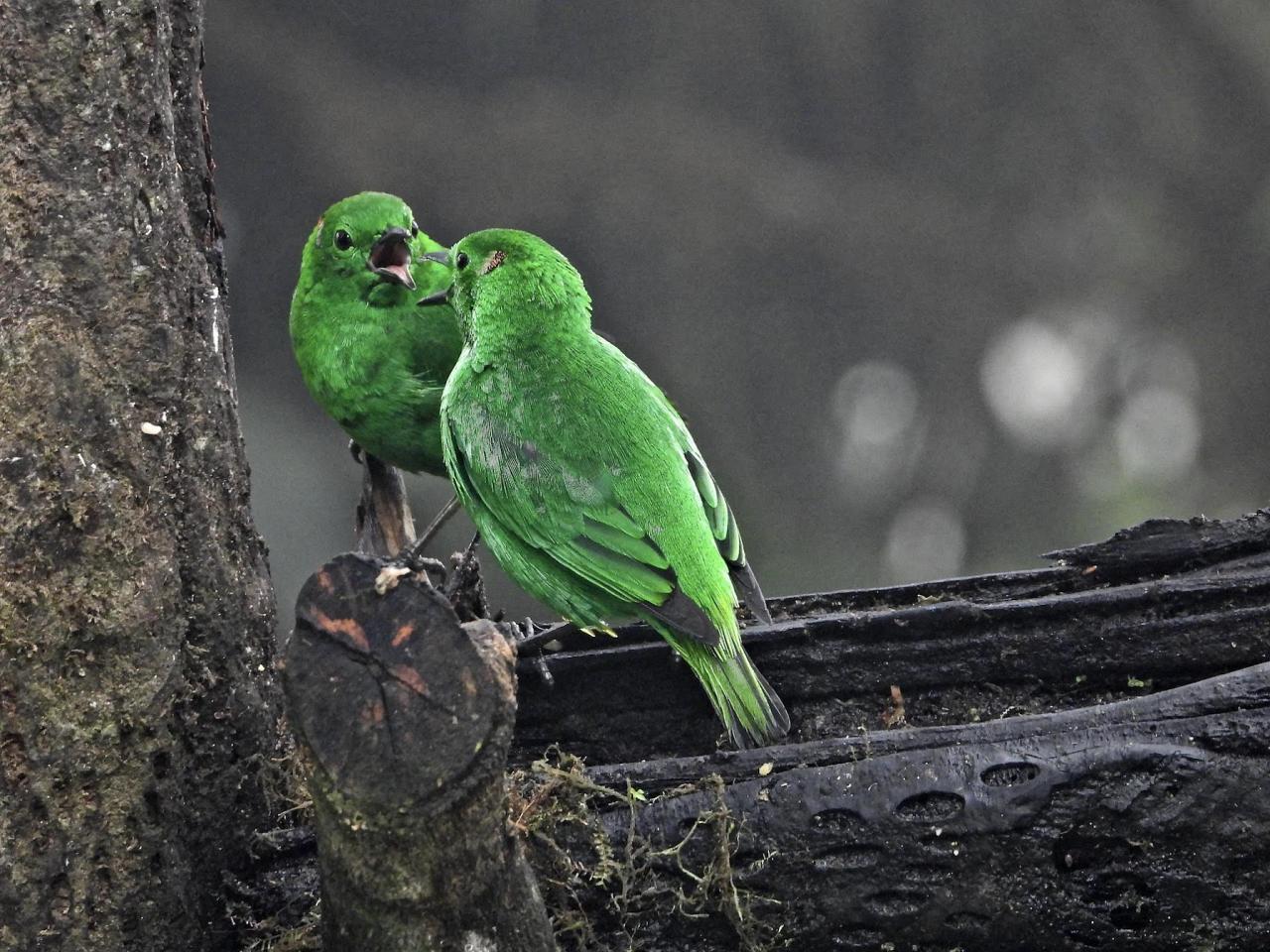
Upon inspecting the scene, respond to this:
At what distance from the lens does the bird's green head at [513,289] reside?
13.2ft

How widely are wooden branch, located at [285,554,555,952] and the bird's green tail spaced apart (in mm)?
1008

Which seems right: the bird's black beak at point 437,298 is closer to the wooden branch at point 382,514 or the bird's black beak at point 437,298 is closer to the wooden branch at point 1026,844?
the wooden branch at point 382,514

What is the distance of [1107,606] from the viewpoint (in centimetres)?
338

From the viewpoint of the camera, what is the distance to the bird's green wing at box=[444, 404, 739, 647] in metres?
3.48

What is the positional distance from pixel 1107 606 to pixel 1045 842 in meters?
0.88

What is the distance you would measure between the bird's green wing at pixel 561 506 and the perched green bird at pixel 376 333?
58 cm

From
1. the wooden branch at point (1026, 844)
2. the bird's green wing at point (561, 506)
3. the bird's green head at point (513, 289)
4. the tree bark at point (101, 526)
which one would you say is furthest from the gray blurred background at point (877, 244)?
the wooden branch at point (1026, 844)

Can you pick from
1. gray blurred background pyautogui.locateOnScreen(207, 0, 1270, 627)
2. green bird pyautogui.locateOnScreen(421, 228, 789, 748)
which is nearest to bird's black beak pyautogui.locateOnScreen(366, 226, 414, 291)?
green bird pyautogui.locateOnScreen(421, 228, 789, 748)

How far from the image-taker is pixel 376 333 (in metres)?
4.54

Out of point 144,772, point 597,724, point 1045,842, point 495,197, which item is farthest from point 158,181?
point 495,197

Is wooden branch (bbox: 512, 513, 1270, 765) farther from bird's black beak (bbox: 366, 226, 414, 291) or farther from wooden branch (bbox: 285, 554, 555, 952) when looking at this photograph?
bird's black beak (bbox: 366, 226, 414, 291)

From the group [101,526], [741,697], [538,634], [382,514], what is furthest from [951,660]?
[382,514]

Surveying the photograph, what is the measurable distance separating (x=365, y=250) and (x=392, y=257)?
0.11m

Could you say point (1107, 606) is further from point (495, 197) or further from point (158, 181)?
point (495, 197)
